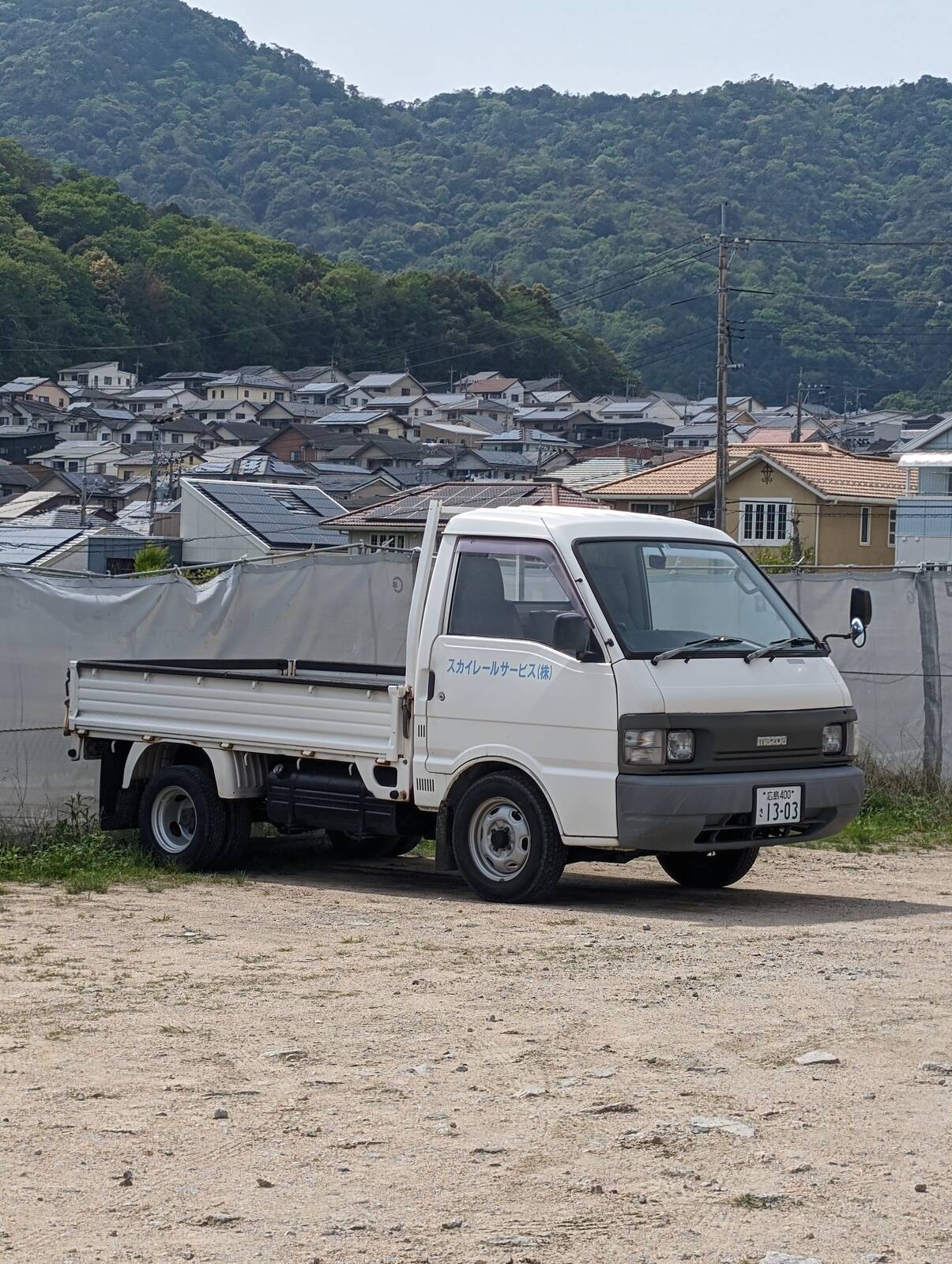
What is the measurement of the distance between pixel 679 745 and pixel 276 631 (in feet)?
15.2

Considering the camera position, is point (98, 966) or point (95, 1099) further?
point (98, 966)

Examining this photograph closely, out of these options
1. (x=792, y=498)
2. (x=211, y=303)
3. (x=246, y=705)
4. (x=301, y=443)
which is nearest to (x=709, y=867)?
(x=246, y=705)

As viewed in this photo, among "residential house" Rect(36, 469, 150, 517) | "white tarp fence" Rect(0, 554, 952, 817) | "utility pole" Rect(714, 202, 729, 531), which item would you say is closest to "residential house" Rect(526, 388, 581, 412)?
"residential house" Rect(36, 469, 150, 517)

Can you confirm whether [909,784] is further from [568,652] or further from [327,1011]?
[327,1011]

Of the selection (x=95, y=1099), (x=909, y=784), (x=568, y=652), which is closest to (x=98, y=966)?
(x=95, y=1099)

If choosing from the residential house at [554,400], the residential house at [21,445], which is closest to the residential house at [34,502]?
the residential house at [21,445]

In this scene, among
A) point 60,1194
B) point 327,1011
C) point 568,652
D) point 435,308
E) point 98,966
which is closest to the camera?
point 60,1194

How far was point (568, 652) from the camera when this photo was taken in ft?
29.9

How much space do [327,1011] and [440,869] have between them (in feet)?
9.59

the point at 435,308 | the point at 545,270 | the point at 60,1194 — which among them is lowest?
the point at 60,1194

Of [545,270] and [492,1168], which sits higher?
[545,270]

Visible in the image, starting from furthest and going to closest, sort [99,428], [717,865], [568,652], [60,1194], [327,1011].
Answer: [99,428] < [717,865] < [568,652] < [327,1011] < [60,1194]

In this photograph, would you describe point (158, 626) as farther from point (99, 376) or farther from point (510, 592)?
point (99, 376)

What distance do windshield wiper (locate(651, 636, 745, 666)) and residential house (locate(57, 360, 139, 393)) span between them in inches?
4445
